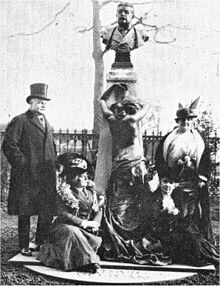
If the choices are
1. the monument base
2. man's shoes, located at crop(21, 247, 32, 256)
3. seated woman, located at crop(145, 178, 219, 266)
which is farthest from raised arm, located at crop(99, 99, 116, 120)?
man's shoes, located at crop(21, 247, 32, 256)

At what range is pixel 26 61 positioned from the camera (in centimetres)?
703

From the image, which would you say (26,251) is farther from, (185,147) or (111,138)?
(185,147)

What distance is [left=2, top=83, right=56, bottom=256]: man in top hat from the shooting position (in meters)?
6.71

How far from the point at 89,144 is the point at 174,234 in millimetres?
1723

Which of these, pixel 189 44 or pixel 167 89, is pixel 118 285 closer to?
pixel 167 89

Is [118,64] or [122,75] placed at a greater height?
[118,64]

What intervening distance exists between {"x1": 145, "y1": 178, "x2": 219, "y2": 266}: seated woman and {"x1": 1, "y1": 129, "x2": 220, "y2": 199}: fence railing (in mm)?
530

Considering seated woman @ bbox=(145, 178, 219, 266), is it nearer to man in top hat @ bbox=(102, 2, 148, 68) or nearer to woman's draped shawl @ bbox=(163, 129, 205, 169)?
woman's draped shawl @ bbox=(163, 129, 205, 169)

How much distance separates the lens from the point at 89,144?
708 centimetres

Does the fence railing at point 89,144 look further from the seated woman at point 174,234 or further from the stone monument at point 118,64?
the seated woman at point 174,234

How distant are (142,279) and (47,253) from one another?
4.11 ft

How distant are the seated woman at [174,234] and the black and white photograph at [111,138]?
14 mm

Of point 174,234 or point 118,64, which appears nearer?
point 174,234

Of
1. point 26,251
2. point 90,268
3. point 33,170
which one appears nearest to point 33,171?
point 33,170
